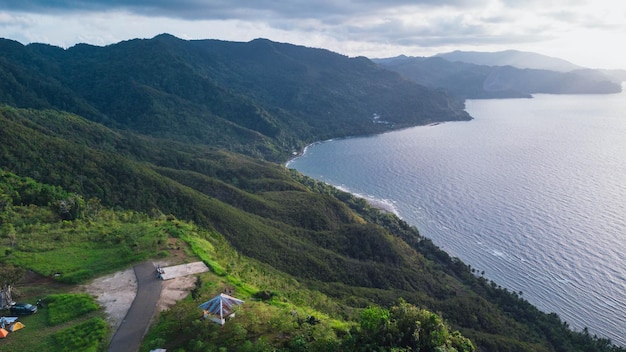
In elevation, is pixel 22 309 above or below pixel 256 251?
above

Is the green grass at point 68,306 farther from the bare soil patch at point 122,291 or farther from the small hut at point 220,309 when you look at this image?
the small hut at point 220,309

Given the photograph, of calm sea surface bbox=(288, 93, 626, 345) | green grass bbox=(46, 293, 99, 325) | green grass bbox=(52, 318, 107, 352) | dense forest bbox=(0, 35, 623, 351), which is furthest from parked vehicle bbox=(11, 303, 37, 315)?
calm sea surface bbox=(288, 93, 626, 345)

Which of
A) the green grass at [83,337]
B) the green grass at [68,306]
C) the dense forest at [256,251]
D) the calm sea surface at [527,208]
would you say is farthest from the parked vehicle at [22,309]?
the calm sea surface at [527,208]

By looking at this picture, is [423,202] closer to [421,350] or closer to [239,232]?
[239,232]

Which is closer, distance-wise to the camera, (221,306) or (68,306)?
(221,306)

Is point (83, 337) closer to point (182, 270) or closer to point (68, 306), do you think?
point (68, 306)

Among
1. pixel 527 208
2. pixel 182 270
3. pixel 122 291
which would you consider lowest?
pixel 527 208

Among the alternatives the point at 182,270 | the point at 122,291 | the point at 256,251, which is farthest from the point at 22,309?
the point at 256,251

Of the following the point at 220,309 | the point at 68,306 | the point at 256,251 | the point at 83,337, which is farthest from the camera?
the point at 256,251
